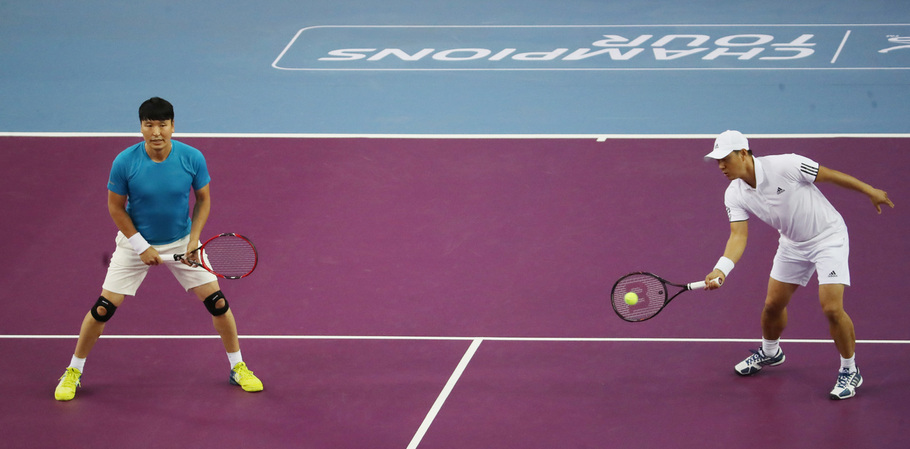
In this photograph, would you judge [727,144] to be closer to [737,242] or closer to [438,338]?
[737,242]

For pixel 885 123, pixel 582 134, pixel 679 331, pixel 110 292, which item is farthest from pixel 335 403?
pixel 885 123

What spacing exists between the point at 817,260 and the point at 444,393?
2.52 meters

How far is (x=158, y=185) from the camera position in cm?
686

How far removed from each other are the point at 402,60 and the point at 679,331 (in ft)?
24.4

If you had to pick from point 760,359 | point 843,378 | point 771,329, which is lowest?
point 760,359

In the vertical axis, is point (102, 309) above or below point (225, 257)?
below

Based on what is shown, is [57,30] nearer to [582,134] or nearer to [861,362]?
[582,134]

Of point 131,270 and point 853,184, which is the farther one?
point 131,270

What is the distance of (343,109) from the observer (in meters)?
12.7

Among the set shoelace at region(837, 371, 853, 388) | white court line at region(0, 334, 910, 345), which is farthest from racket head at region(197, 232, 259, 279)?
shoelace at region(837, 371, 853, 388)

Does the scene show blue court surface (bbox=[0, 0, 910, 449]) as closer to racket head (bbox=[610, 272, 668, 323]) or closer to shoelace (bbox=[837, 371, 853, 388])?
shoelace (bbox=[837, 371, 853, 388])

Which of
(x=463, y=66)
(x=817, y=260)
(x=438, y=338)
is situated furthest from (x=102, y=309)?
(x=463, y=66)

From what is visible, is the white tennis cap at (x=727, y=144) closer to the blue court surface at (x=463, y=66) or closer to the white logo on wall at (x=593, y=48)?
the blue court surface at (x=463, y=66)

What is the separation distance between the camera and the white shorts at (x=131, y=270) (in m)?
7.07
